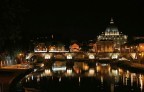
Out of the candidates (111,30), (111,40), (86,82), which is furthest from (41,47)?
(111,30)

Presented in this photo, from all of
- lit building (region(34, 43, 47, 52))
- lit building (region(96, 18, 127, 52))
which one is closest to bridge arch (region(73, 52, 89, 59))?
lit building (region(34, 43, 47, 52))

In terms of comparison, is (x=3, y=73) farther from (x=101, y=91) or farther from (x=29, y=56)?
(x=29, y=56)

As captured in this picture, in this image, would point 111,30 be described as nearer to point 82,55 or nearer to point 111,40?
point 111,40

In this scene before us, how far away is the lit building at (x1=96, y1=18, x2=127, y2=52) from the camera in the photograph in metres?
93.9

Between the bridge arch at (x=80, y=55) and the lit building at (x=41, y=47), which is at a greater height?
the lit building at (x=41, y=47)

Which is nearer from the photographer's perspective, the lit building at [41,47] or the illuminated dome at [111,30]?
the lit building at [41,47]

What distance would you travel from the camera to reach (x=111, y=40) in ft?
329


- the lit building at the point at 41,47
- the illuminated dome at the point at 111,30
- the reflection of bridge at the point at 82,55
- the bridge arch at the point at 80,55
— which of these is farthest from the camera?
the illuminated dome at the point at 111,30

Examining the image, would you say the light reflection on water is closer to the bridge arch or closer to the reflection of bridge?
the reflection of bridge

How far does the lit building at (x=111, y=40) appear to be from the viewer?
93.9 metres

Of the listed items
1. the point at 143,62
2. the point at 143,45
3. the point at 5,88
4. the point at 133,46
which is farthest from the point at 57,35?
the point at 5,88

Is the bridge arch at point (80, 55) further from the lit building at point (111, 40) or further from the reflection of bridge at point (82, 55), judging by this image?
the lit building at point (111, 40)

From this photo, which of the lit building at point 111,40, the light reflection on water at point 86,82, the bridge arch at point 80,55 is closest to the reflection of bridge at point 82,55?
the bridge arch at point 80,55

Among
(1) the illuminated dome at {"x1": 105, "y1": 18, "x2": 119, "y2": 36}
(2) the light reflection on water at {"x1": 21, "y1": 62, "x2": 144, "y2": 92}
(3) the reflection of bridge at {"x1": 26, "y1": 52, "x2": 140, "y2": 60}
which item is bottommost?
(2) the light reflection on water at {"x1": 21, "y1": 62, "x2": 144, "y2": 92}
